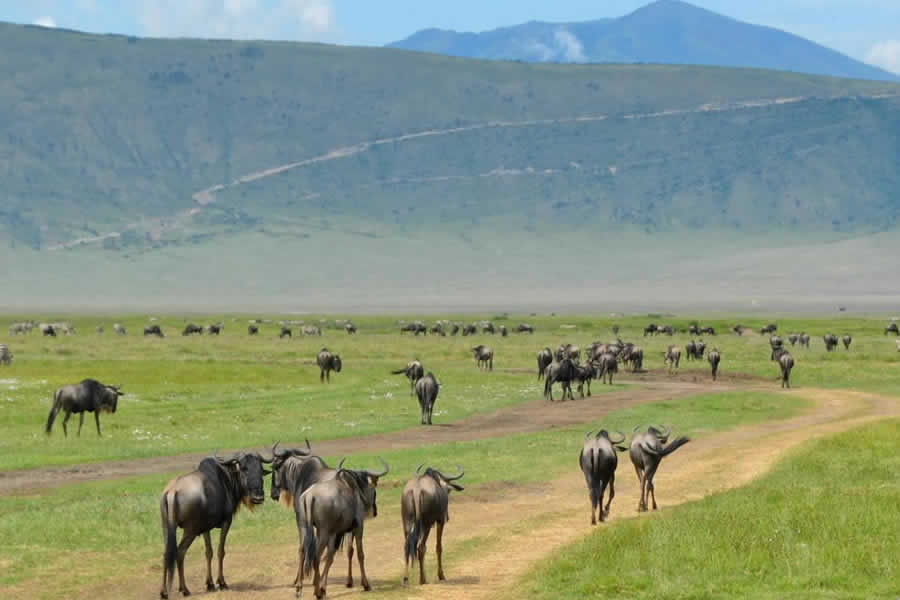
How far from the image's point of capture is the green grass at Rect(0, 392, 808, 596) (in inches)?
876

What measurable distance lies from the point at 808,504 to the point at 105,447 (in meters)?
20.9

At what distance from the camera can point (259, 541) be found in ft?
78.1

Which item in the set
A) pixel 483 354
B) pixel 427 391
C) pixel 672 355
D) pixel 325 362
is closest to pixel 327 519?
pixel 427 391

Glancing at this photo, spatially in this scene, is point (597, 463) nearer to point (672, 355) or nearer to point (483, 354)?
point (483, 354)

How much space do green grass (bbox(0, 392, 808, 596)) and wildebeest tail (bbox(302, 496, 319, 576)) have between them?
3631 mm

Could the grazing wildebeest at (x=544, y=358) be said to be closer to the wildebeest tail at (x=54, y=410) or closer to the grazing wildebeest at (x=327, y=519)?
the wildebeest tail at (x=54, y=410)

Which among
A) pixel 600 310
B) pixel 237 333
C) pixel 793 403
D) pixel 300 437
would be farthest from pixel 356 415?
pixel 600 310

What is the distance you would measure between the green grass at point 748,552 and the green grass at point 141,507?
20.3ft

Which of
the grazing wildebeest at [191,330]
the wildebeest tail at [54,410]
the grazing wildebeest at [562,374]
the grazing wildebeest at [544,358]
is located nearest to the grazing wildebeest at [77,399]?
the wildebeest tail at [54,410]

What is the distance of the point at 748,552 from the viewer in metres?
20.3

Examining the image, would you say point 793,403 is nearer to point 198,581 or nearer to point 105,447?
point 105,447

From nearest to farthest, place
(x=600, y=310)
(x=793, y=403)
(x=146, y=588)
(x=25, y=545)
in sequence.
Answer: (x=146, y=588), (x=25, y=545), (x=793, y=403), (x=600, y=310)

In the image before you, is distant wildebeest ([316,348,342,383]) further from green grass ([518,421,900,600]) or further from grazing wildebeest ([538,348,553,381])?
green grass ([518,421,900,600])

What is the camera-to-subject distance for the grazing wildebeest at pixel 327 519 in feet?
60.1
